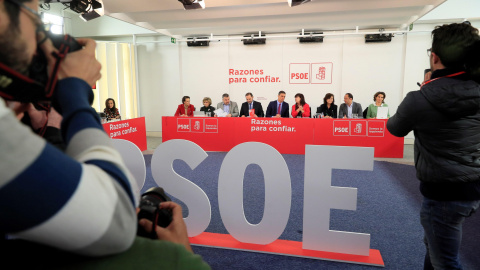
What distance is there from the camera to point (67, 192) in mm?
377

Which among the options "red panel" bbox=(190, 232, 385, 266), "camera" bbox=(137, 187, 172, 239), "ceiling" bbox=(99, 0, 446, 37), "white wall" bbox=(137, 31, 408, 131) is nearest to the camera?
"camera" bbox=(137, 187, 172, 239)

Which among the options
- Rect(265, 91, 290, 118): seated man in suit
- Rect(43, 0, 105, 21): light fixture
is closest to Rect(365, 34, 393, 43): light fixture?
Rect(265, 91, 290, 118): seated man in suit

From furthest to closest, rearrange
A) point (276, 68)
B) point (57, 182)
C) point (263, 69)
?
point (263, 69) → point (276, 68) → point (57, 182)

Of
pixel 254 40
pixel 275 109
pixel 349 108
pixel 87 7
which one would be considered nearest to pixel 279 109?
pixel 275 109

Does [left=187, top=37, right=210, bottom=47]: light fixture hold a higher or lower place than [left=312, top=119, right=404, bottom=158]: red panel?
higher

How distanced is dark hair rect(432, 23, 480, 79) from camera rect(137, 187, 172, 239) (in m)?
1.57

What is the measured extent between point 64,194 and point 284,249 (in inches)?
109

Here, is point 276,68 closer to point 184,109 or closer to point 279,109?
point 279,109

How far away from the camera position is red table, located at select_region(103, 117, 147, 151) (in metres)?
6.58

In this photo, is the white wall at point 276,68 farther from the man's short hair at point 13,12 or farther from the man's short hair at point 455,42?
the man's short hair at point 13,12

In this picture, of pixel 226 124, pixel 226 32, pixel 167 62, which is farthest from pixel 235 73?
pixel 226 124

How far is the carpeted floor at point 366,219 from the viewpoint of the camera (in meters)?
2.71

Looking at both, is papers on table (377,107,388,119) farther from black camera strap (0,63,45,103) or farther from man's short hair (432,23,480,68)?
black camera strap (0,63,45,103)

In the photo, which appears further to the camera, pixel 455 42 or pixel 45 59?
pixel 455 42
